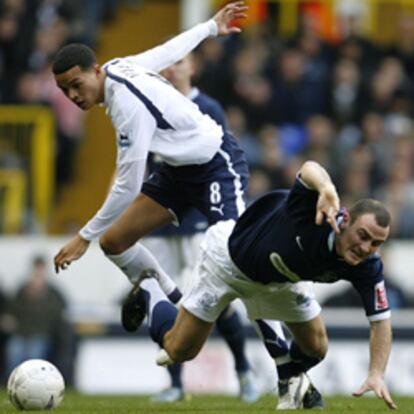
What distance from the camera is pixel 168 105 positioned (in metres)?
9.77

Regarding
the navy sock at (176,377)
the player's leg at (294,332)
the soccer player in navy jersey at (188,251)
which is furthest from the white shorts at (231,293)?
the navy sock at (176,377)

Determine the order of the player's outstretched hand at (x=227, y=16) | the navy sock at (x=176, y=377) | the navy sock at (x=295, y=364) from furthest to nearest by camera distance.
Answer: the navy sock at (x=176, y=377) < the player's outstretched hand at (x=227, y=16) < the navy sock at (x=295, y=364)

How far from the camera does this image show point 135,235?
10203 millimetres

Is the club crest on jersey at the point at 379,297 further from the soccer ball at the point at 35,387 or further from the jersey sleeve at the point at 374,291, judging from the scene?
the soccer ball at the point at 35,387

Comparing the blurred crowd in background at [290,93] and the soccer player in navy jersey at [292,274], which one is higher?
the soccer player in navy jersey at [292,274]

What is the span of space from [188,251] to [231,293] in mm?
2731

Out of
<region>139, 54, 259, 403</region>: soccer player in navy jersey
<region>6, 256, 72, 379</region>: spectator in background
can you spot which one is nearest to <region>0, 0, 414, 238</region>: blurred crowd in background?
<region>6, 256, 72, 379</region>: spectator in background

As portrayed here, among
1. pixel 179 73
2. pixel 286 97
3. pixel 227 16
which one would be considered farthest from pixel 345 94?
pixel 227 16

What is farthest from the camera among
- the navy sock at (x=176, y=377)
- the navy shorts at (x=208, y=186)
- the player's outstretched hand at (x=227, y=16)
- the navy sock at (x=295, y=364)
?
the navy sock at (x=176, y=377)

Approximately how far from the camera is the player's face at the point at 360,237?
8180 mm

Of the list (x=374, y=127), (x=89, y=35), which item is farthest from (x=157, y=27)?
(x=374, y=127)

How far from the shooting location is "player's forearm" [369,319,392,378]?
862cm

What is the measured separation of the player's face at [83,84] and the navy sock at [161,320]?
1.34 metres

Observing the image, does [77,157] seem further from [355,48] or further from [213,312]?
[213,312]
